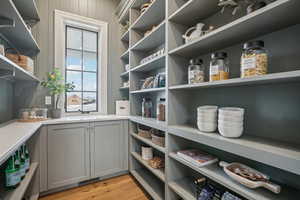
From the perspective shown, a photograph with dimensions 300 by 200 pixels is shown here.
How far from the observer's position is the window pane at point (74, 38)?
2.44 m

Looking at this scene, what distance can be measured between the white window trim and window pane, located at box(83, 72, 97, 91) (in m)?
0.10

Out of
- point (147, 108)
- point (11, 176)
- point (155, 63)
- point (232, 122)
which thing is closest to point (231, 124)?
point (232, 122)

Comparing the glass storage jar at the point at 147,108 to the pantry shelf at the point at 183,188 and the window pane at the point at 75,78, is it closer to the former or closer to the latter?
the pantry shelf at the point at 183,188

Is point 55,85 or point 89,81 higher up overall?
point 89,81

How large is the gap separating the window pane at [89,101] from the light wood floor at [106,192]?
122cm

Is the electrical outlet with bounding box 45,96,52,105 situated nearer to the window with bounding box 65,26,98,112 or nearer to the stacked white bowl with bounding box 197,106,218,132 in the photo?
the window with bounding box 65,26,98,112

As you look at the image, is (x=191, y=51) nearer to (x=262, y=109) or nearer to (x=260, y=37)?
(x=260, y=37)

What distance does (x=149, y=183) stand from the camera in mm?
1804

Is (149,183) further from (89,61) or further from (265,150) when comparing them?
(89,61)

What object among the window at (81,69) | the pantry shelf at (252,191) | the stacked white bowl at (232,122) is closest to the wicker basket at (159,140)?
the pantry shelf at (252,191)

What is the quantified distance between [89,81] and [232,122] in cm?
239

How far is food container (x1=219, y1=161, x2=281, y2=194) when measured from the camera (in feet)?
2.45

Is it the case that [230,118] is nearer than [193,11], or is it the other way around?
[230,118]

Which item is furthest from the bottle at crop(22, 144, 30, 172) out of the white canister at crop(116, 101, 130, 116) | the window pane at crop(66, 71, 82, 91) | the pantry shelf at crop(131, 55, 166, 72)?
the pantry shelf at crop(131, 55, 166, 72)
